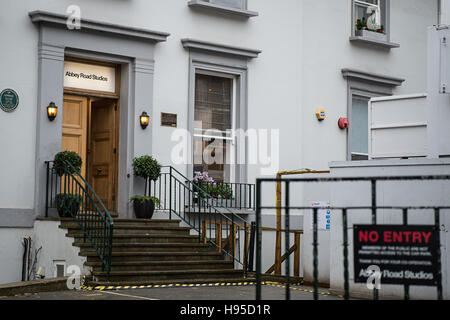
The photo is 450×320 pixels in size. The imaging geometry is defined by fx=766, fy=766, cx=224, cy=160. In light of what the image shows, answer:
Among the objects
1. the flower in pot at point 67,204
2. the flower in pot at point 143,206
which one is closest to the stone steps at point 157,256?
the flower in pot at point 67,204

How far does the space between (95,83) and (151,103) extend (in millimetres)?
1070

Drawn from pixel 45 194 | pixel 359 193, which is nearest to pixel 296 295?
pixel 359 193

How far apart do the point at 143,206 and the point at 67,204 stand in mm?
1475

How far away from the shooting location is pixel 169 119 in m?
14.2

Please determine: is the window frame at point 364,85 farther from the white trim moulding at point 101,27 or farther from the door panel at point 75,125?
the door panel at point 75,125

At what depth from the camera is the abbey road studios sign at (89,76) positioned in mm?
13484

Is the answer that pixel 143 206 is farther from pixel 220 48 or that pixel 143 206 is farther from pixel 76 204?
pixel 220 48

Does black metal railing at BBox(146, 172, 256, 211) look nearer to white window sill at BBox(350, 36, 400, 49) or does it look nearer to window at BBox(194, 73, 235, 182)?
window at BBox(194, 73, 235, 182)

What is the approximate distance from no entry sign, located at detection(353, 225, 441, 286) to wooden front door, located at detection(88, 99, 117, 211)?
26.1 ft

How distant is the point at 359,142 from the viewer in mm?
17516

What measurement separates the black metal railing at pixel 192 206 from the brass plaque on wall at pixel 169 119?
2.62 ft

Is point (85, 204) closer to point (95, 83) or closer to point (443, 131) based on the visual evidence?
point (95, 83)

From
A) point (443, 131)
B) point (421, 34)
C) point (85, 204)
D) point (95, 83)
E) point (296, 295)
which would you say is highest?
point (421, 34)

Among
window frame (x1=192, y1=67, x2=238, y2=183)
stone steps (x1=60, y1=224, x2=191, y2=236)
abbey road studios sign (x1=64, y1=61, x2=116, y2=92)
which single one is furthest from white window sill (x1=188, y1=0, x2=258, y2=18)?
stone steps (x1=60, y1=224, x2=191, y2=236)
